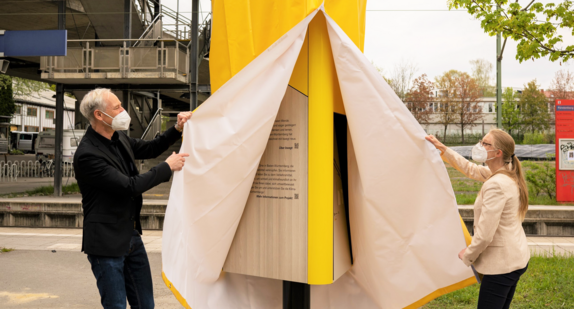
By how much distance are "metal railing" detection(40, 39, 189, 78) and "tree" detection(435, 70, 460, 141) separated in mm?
21565

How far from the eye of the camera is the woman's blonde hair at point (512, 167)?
301 centimetres

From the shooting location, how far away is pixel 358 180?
92.4 inches

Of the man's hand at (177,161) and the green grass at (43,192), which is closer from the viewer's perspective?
the man's hand at (177,161)

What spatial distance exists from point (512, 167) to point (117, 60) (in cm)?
1335

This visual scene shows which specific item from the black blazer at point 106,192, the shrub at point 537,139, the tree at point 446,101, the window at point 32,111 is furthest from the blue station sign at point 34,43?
the window at point 32,111

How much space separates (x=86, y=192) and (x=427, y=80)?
99.1 ft

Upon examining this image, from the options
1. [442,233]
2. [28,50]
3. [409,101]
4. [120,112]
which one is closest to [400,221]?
[442,233]

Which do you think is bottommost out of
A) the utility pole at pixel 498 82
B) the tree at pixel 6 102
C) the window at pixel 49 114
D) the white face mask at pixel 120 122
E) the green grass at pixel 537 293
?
the green grass at pixel 537 293

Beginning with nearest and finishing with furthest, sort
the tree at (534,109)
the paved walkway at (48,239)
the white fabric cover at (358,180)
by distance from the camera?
the white fabric cover at (358,180), the paved walkway at (48,239), the tree at (534,109)

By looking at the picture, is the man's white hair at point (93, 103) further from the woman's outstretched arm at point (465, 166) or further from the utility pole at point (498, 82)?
the utility pole at point (498, 82)

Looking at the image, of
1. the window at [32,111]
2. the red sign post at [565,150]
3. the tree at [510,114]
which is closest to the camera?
the red sign post at [565,150]

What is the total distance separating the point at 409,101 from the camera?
2977 centimetres

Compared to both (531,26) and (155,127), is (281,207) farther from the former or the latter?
(155,127)

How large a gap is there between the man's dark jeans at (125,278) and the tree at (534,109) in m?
35.1
